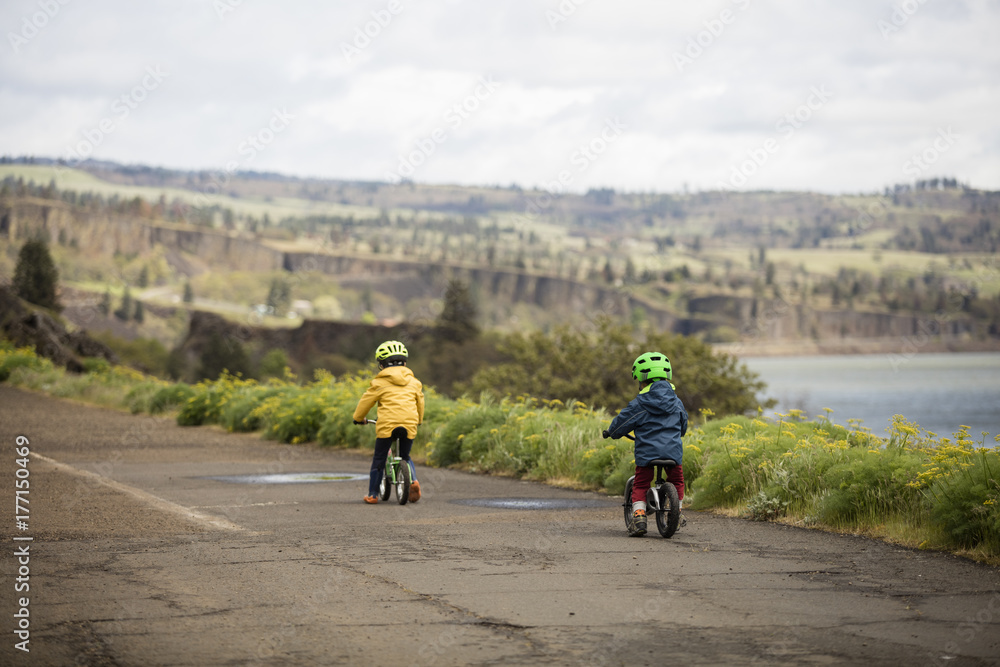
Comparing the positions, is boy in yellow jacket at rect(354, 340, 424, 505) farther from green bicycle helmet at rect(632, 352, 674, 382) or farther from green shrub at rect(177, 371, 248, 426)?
green shrub at rect(177, 371, 248, 426)

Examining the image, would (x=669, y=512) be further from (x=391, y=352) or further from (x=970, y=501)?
(x=391, y=352)

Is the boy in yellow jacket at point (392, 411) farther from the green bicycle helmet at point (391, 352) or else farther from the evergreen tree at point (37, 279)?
the evergreen tree at point (37, 279)

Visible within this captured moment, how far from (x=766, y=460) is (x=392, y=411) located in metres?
4.18

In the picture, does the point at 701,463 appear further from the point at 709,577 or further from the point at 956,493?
the point at 709,577

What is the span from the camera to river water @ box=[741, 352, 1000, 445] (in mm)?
79062

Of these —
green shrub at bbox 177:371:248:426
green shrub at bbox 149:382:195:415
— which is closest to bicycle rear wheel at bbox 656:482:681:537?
green shrub at bbox 177:371:248:426

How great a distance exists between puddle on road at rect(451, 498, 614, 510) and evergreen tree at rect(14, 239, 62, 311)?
71413 millimetres

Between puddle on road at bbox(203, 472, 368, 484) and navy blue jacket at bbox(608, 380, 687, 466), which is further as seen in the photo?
puddle on road at bbox(203, 472, 368, 484)

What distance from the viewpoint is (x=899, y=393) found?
371 feet

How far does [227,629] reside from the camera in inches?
243

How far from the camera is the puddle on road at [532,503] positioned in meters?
12.1

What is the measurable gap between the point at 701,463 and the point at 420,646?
24.5 feet

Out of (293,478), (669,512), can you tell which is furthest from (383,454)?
(669,512)

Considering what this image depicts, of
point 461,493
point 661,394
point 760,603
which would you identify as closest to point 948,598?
point 760,603
